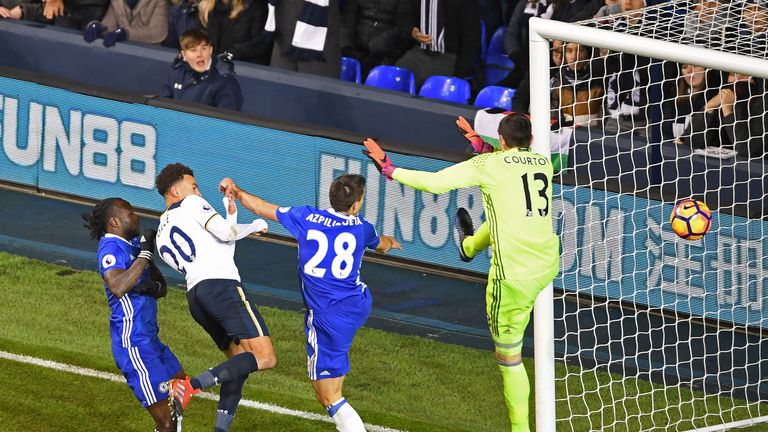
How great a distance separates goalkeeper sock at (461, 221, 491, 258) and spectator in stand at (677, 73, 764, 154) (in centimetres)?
252

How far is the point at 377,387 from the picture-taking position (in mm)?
9914

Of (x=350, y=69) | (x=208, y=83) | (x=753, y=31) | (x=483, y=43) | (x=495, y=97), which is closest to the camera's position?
(x=753, y=31)

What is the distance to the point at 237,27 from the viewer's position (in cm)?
1368

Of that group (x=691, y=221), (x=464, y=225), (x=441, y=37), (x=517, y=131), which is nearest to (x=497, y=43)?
(x=441, y=37)

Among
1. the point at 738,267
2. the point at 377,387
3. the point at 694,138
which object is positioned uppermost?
the point at 694,138

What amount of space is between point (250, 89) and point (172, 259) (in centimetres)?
527

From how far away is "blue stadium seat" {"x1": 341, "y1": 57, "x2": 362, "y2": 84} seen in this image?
1405 cm

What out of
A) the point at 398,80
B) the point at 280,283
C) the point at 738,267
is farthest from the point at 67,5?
the point at 738,267

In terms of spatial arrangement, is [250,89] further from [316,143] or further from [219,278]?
[219,278]

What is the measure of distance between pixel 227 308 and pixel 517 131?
209 cm

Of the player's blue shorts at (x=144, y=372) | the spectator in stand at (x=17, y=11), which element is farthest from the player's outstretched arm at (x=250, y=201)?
the spectator in stand at (x=17, y=11)

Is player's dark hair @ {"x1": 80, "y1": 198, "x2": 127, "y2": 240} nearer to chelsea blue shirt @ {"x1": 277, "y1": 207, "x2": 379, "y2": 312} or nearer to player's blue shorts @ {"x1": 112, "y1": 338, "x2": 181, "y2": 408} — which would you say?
player's blue shorts @ {"x1": 112, "y1": 338, "x2": 181, "y2": 408}

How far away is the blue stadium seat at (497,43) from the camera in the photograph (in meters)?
14.0

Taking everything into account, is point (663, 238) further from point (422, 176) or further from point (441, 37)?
point (441, 37)
